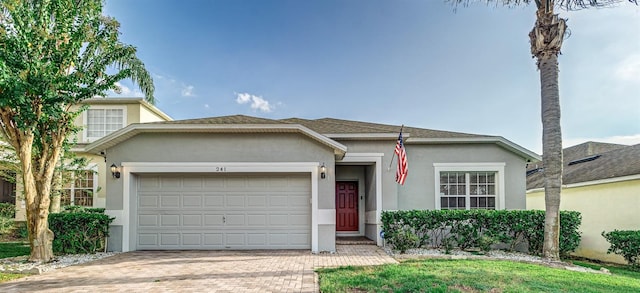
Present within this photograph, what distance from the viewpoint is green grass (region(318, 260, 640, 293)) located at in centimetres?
586

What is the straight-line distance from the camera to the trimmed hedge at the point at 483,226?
10.4m

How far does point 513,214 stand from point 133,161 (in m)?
10.7

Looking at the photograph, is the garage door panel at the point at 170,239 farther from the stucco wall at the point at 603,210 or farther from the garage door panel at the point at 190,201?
the stucco wall at the point at 603,210

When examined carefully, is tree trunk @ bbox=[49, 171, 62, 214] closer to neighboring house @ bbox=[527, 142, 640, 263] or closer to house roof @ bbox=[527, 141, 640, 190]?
neighboring house @ bbox=[527, 142, 640, 263]

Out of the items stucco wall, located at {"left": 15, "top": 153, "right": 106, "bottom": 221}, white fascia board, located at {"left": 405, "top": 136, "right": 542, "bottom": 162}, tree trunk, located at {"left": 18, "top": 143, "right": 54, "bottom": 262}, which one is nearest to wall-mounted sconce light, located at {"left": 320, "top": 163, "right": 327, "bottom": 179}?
white fascia board, located at {"left": 405, "top": 136, "right": 542, "bottom": 162}

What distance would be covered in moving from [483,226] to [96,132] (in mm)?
14821

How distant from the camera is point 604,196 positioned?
11516 mm

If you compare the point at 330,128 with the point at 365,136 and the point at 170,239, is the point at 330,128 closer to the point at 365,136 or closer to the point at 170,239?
the point at 365,136

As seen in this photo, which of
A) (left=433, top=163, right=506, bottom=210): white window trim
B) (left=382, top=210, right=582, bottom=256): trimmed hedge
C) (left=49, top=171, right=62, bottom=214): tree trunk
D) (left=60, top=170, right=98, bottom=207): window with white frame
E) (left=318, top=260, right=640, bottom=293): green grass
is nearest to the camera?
(left=318, top=260, right=640, bottom=293): green grass

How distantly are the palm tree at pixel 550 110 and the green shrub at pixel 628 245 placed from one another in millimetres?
1733

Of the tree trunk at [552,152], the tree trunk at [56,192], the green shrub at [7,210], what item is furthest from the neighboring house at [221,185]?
the green shrub at [7,210]

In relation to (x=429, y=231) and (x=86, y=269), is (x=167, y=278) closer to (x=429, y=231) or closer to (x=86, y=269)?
(x=86, y=269)

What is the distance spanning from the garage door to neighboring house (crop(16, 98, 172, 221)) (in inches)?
176

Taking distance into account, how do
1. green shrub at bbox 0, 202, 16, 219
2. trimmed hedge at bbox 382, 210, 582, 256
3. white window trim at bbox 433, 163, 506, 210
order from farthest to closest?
Result: green shrub at bbox 0, 202, 16, 219
white window trim at bbox 433, 163, 506, 210
trimmed hedge at bbox 382, 210, 582, 256
